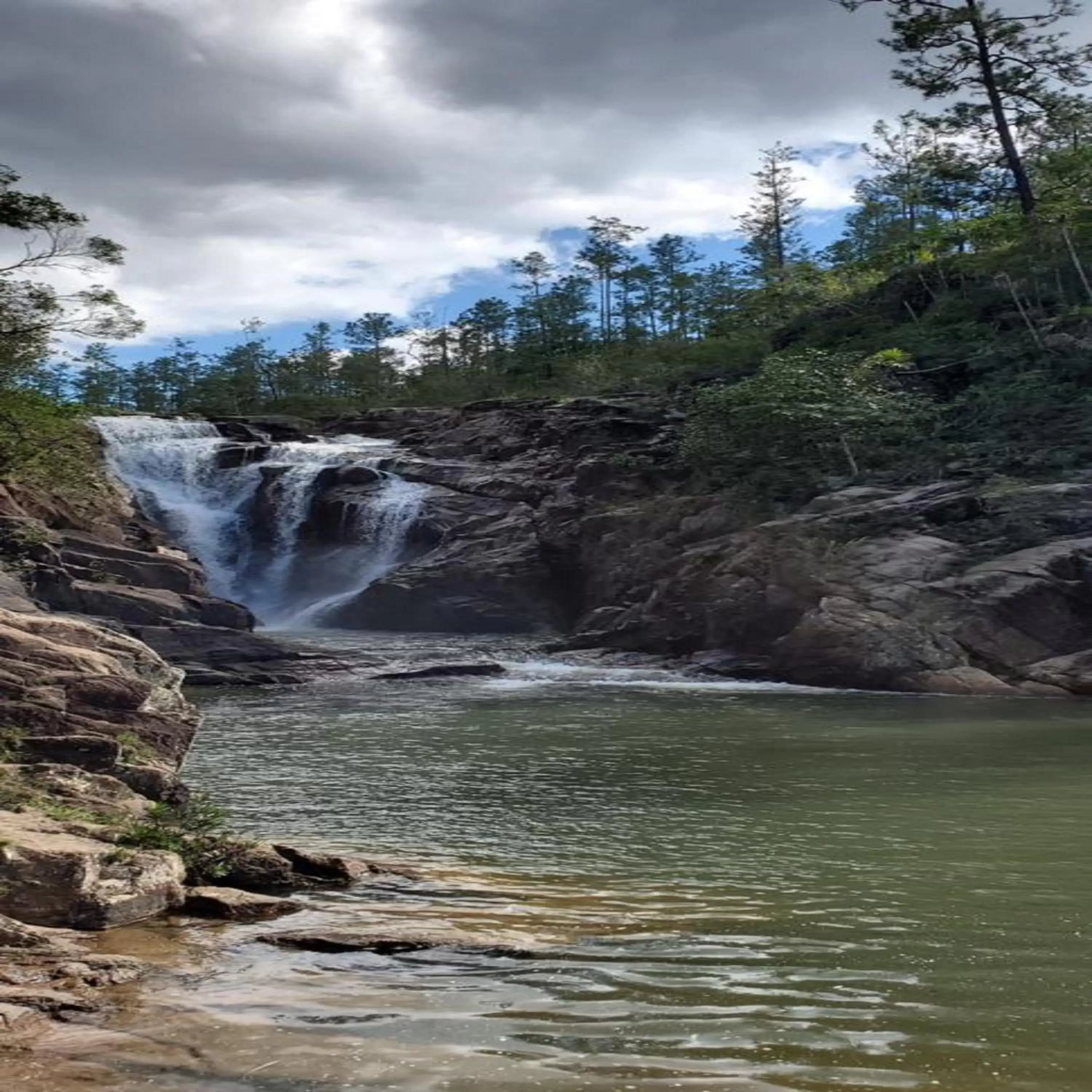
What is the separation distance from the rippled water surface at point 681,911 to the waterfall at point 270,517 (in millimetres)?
24479

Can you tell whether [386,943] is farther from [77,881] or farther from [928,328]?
[928,328]

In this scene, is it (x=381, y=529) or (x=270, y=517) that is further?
(x=270, y=517)

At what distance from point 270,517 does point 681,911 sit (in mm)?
39543

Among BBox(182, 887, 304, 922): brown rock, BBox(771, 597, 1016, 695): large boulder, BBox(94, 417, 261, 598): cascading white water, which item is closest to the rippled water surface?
BBox(182, 887, 304, 922): brown rock

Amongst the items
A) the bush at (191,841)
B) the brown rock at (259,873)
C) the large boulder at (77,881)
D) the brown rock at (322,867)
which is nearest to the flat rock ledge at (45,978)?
the large boulder at (77,881)

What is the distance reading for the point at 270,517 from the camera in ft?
149

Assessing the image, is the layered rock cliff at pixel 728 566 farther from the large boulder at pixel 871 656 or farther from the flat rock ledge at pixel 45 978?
the flat rock ledge at pixel 45 978

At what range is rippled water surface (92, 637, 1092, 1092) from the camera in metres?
4.99

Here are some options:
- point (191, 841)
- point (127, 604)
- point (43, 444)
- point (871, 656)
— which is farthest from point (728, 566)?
point (191, 841)

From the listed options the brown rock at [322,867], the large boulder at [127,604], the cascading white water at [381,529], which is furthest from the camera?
the cascading white water at [381,529]

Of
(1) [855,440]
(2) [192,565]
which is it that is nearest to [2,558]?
(2) [192,565]

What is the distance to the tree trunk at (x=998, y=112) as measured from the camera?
121ft

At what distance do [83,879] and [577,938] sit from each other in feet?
11.2

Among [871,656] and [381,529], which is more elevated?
[381,529]
